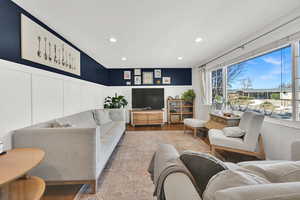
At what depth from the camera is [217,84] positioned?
4.42m

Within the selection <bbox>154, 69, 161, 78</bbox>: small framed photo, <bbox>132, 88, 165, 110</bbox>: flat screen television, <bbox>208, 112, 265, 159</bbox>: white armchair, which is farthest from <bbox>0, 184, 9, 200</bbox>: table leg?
<bbox>154, 69, 161, 78</bbox>: small framed photo

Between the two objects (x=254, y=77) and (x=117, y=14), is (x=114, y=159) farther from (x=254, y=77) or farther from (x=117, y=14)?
(x=254, y=77)

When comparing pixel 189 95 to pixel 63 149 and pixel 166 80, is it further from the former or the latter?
pixel 63 149

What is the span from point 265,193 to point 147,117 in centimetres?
509

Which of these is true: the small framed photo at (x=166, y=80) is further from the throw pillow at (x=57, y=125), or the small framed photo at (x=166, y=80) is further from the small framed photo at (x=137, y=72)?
the throw pillow at (x=57, y=125)

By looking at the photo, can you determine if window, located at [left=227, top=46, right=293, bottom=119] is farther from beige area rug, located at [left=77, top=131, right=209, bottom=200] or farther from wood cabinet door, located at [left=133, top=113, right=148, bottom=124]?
wood cabinet door, located at [left=133, top=113, right=148, bottom=124]

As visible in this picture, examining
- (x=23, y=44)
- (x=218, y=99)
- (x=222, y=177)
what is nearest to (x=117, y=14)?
(x=23, y=44)

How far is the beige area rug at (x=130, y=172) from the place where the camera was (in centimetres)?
171

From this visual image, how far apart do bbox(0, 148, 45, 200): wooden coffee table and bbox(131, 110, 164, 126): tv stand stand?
4171mm

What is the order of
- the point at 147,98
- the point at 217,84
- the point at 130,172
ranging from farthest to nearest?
the point at 147,98
the point at 217,84
the point at 130,172

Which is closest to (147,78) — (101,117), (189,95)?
(189,95)

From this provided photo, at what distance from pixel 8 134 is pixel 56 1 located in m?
1.68

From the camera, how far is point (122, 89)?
19.7 ft

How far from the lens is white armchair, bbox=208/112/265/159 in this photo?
2.28 metres
